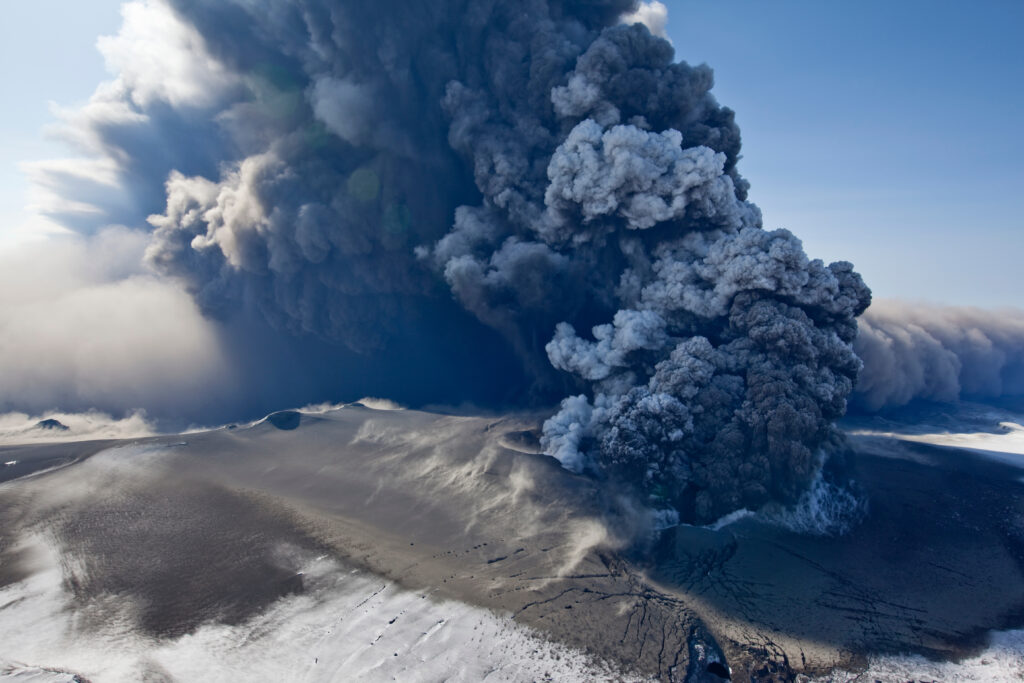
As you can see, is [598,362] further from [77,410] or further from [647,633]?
[77,410]

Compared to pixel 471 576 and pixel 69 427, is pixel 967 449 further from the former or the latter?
pixel 69 427

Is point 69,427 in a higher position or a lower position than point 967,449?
higher

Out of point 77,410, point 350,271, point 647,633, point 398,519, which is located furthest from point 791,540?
point 77,410


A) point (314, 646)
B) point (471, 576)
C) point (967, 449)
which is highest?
point (967, 449)

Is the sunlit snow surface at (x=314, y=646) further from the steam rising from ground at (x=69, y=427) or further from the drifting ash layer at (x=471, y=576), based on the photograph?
the steam rising from ground at (x=69, y=427)

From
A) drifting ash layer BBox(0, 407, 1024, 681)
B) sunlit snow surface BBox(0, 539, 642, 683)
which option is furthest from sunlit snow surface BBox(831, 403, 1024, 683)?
sunlit snow surface BBox(0, 539, 642, 683)

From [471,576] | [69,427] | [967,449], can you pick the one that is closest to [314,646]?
[471,576]

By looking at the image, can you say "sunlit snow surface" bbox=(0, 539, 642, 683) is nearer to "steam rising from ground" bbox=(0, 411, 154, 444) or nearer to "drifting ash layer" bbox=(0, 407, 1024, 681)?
"drifting ash layer" bbox=(0, 407, 1024, 681)
